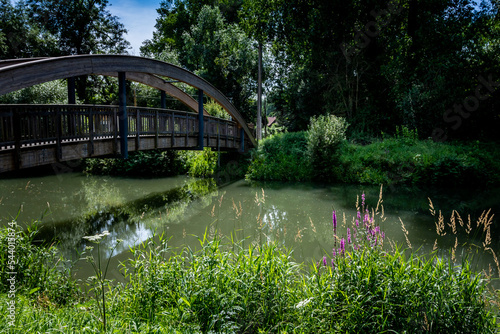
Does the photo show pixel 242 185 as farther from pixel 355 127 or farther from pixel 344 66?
pixel 344 66

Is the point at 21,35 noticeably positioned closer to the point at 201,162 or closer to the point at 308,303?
the point at 201,162

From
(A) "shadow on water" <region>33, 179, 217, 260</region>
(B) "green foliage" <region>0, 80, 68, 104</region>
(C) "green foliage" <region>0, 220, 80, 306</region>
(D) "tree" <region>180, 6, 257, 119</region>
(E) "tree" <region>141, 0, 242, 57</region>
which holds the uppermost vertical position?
(E) "tree" <region>141, 0, 242, 57</region>

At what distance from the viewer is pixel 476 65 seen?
52.0 feet

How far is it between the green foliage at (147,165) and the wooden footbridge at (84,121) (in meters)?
5.64

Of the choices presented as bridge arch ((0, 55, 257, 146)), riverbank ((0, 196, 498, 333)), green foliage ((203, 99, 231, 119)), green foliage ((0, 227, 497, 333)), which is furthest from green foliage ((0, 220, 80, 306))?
green foliage ((203, 99, 231, 119))

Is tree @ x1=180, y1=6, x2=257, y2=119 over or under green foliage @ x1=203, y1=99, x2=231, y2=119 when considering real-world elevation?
over

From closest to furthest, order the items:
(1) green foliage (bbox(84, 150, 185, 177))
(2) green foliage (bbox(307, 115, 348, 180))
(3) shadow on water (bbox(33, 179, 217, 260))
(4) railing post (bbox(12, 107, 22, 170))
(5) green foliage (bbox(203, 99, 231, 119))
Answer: (4) railing post (bbox(12, 107, 22, 170))
(3) shadow on water (bbox(33, 179, 217, 260))
(2) green foliage (bbox(307, 115, 348, 180))
(1) green foliage (bbox(84, 150, 185, 177))
(5) green foliage (bbox(203, 99, 231, 119))

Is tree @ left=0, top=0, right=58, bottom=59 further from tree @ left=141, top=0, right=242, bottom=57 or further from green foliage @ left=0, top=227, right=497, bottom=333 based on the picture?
green foliage @ left=0, top=227, right=497, bottom=333

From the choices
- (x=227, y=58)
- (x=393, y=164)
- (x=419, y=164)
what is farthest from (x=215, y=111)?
(x=419, y=164)

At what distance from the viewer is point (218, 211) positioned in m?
8.85

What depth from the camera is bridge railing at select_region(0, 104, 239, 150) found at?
570cm

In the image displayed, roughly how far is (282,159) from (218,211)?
781 centimetres

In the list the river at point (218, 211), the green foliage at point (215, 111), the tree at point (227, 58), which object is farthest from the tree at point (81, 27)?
the river at point (218, 211)

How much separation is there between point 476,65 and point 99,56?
55.1 ft
